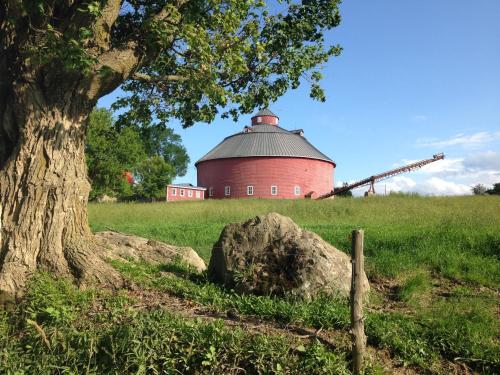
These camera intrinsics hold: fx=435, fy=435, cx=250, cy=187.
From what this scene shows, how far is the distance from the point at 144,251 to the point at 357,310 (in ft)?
18.1

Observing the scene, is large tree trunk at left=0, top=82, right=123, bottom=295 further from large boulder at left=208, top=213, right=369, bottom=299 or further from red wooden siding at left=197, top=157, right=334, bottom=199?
red wooden siding at left=197, top=157, right=334, bottom=199

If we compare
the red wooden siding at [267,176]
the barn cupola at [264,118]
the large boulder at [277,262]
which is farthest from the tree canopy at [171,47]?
the barn cupola at [264,118]

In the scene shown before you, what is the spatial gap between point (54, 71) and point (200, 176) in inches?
1844

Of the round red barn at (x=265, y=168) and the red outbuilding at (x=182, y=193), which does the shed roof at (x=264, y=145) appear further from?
the red outbuilding at (x=182, y=193)

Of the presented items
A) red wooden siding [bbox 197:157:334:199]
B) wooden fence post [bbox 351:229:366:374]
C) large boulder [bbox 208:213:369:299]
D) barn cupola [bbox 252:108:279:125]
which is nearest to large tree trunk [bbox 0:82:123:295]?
large boulder [bbox 208:213:369:299]

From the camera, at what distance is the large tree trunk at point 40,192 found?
662 centimetres

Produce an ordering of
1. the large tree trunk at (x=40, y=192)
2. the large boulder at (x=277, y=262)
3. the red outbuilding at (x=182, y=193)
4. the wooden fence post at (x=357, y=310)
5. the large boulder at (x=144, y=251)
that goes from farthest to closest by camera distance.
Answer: the red outbuilding at (x=182, y=193), the large boulder at (x=144, y=251), the large tree trunk at (x=40, y=192), the large boulder at (x=277, y=262), the wooden fence post at (x=357, y=310)

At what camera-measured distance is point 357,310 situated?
16.1 ft

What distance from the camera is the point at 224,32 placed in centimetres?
796

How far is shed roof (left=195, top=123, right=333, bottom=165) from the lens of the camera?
48.7 meters

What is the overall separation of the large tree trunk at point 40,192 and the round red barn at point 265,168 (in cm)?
4037

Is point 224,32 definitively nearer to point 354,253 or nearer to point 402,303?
point 354,253

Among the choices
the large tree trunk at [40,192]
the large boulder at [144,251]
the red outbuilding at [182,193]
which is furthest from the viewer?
the red outbuilding at [182,193]

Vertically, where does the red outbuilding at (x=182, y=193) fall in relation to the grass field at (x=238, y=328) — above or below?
above
